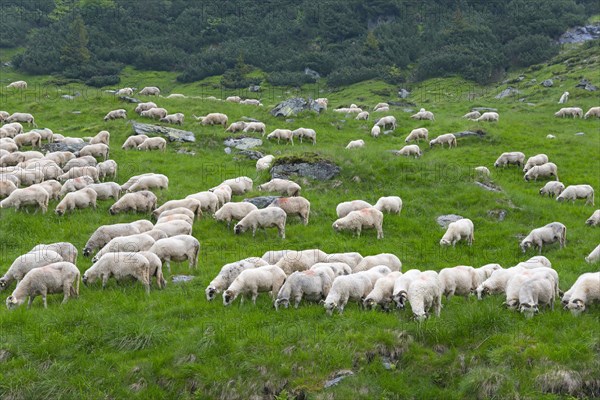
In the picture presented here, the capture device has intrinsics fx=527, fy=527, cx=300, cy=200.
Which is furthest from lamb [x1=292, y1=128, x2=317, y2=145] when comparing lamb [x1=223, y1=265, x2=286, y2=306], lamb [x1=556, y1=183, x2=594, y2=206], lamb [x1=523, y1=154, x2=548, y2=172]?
lamb [x1=223, y1=265, x2=286, y2=306]

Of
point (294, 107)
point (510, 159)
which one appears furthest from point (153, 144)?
point (510, 159)

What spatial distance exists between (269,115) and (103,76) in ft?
147

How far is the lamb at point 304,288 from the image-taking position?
13.5 m

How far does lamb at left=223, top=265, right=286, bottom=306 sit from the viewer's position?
13.8 meters

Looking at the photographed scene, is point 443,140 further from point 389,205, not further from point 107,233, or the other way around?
point 107,233

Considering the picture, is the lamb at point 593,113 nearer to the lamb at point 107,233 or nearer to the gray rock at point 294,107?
the gray rock at point 294,107

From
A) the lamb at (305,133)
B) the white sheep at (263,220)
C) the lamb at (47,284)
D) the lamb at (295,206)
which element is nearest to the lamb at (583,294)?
the white sheep at (263,220)

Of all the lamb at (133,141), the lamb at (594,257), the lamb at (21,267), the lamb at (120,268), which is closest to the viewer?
the lamb at (120,268)

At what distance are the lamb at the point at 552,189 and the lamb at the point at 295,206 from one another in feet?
41.3

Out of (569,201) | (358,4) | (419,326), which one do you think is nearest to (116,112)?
(569,201)

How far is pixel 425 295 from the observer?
42.9 feet

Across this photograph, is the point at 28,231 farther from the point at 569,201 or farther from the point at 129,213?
the point at 569,201

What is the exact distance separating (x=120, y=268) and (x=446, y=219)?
542 inches

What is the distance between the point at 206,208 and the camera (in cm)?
2242
